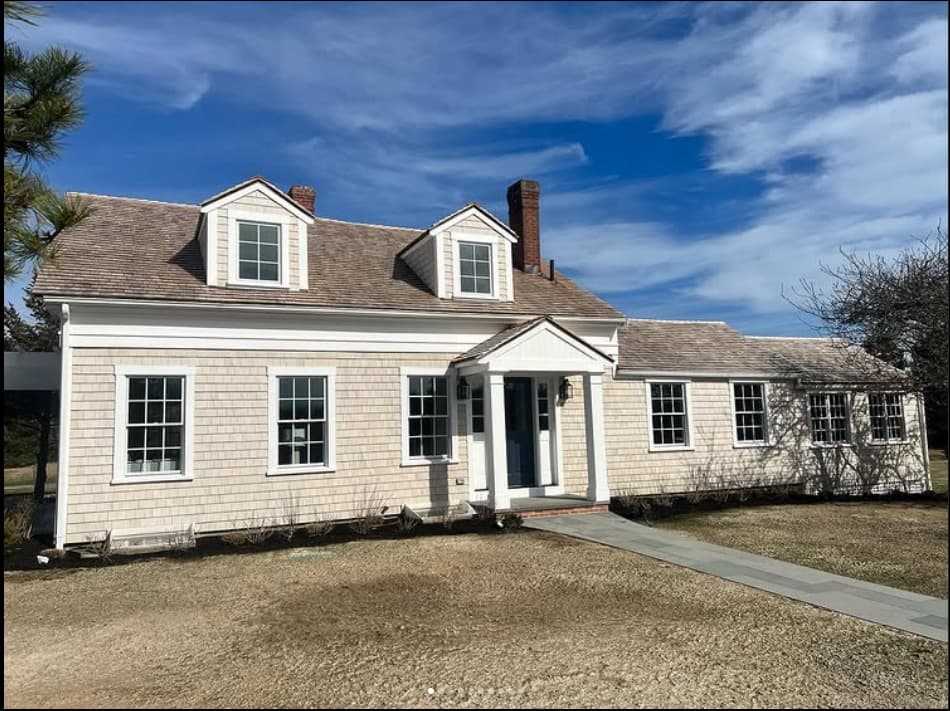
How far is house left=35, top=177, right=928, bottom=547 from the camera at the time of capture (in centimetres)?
1127

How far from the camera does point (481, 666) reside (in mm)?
5352

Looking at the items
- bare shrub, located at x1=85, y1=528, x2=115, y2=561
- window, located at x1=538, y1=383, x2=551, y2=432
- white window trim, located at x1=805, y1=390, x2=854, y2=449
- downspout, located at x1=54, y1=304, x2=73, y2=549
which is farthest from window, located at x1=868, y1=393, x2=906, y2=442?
downspout, located at x1=54, y1=304, x2=73, y2=549

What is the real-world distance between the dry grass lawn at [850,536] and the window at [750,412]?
2.55 m

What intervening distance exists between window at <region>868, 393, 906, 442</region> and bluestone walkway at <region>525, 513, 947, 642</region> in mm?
10109

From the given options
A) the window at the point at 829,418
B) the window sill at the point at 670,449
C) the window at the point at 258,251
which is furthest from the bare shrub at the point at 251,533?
the window at the point at 829,418

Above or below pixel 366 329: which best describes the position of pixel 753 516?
below

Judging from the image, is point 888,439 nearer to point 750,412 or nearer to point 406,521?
point 750,412

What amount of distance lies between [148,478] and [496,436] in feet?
20.7

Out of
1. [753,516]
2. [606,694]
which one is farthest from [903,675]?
[753,516]

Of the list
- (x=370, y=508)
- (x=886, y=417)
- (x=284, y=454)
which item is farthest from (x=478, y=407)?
(x=886, y=417)

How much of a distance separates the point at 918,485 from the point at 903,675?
16004 millimetres

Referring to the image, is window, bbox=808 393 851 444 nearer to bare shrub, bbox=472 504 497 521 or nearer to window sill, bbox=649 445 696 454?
window sill, bbox=649 445 696 454

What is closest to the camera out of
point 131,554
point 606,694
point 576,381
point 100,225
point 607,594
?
point 606,694

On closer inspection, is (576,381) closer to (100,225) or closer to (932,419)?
(100,225)
